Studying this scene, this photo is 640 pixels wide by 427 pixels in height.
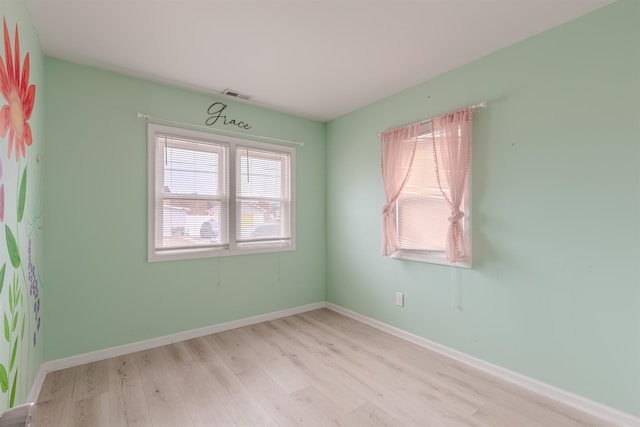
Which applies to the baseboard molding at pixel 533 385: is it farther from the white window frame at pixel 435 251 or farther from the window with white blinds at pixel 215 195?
the window with white blinds at pixel 215 195

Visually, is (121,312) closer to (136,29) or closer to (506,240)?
(136,29)

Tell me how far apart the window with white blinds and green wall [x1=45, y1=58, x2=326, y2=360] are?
0.13 metres

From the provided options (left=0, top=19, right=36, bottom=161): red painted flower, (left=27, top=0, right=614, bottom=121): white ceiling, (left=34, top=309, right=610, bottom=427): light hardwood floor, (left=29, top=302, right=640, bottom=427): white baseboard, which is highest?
(left=27, top=0, right=614, bottom=121): white ceiling

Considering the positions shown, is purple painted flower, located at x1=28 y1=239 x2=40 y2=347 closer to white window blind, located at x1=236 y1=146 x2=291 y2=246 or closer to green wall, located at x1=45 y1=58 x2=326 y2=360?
green wall, located at x1=45 y1=58 x2=326 y2=360

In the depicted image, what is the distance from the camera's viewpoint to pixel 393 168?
2992mm

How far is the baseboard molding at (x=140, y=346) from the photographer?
223 cm

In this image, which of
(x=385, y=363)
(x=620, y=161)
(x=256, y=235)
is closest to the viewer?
(x=620, y=161)

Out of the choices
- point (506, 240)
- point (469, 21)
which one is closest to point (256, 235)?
point (506, 240)

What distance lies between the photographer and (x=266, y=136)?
348 centimetres

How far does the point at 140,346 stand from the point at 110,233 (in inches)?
42.7

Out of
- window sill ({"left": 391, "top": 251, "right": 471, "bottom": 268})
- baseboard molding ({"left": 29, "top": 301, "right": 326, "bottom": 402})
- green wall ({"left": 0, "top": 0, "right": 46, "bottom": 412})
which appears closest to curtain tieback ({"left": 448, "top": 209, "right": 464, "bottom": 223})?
window sill ({"left": 391, "top": 251, "right": 471, "bottom": 268})

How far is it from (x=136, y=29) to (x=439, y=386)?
336 cm

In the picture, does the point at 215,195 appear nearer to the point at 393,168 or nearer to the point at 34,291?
the point at 34,291

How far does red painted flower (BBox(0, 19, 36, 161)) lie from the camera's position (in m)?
1.38
